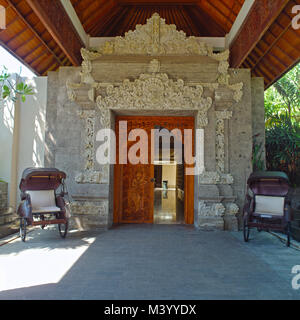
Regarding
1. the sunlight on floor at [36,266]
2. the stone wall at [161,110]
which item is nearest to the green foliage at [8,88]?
the stone wall at [161,110]

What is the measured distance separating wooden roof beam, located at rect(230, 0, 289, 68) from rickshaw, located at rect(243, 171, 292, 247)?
257 centimetres

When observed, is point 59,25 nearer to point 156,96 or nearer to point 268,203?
point 156,96

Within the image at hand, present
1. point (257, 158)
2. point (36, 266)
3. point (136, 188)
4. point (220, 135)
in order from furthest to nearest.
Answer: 1. point (136, 188)
2. point (257, 158)
3. point (220, 135)
4. point (36, 266)

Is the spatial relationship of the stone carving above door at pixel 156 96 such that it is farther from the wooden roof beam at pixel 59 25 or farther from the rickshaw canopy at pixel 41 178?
the rickshaw canopy at pixel 41 178

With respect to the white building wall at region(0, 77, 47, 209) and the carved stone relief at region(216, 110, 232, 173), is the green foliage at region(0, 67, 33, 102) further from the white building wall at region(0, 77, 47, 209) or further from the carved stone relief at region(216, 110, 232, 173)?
the carved stone relief at region(216, 110, 232, 173)

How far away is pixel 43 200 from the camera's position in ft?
17.1

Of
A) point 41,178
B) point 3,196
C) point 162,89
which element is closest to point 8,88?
point 41,178

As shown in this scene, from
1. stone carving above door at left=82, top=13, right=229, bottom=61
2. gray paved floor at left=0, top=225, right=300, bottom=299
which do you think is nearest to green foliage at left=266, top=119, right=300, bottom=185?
gray paved floor at left=0, top=225, right=300, bottom=299

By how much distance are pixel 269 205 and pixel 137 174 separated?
3035mm

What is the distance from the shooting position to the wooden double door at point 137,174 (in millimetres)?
6352

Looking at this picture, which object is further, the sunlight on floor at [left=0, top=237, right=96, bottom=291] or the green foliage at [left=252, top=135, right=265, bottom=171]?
the green foliage at [left=252, top=135, right=265, bottom=171]

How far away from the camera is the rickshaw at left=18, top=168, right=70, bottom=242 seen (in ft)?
15.5

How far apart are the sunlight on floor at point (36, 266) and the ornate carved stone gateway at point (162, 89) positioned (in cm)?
203
